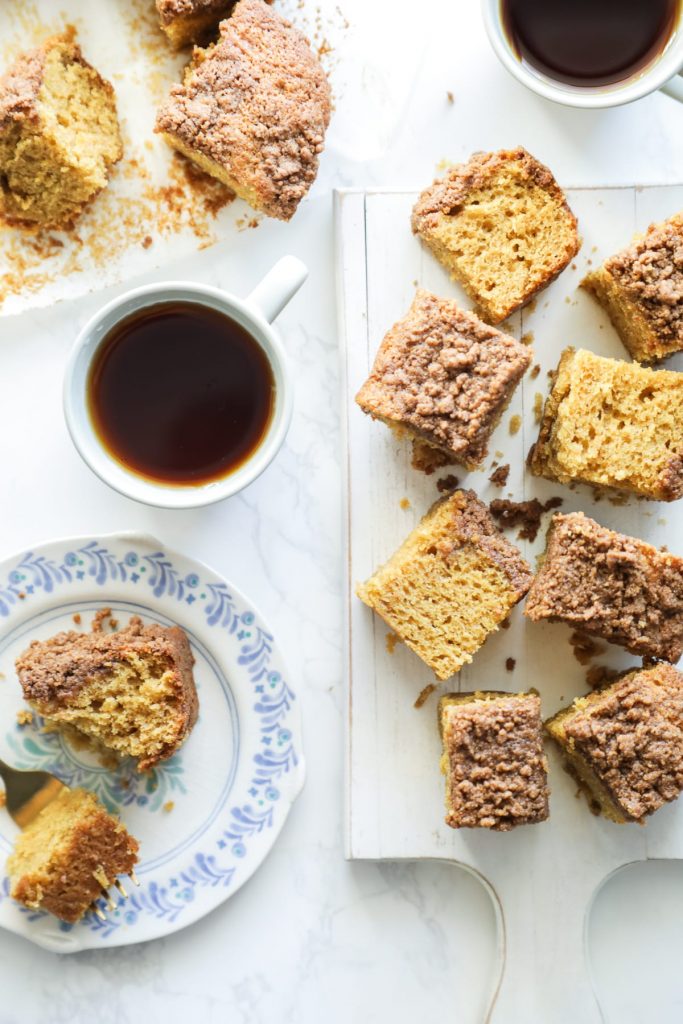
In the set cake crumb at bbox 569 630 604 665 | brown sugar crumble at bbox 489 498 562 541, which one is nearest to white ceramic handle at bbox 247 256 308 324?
brown sugar crumble at bbox 489 498 562 541

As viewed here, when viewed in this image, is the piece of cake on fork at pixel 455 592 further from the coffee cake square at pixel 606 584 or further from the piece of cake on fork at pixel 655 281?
the piece of cake on fork at pixel 655 281

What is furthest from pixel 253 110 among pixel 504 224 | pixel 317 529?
pixel 317 529

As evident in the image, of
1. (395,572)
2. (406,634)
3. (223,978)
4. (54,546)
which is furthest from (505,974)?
(54,546)

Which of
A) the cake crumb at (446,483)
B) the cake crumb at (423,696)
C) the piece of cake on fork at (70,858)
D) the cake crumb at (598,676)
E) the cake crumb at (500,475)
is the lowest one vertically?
the cake crumb at (598,676)

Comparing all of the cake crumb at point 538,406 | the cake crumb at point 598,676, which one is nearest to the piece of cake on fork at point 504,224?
the cake crumb at point 538,406

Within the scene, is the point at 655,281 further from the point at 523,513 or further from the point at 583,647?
the point at 583,647

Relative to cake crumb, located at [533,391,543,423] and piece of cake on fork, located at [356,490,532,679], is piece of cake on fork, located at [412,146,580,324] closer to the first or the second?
cake crumb, located at [533,391,543,423]
